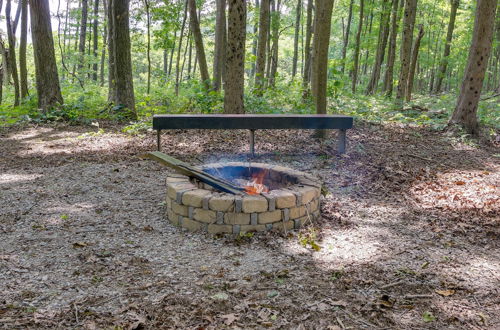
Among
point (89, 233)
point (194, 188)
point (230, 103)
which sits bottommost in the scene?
point (89, 233)

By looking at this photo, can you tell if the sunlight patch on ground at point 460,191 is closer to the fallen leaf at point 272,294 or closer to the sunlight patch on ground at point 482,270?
the sunlight patch on ground at point 482,270

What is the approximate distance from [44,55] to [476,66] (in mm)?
10582

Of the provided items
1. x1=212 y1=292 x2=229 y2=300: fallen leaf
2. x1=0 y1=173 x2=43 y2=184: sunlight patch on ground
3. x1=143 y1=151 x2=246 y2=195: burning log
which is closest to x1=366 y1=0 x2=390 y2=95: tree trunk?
x1=143 y1=151 x2=246 y2=195: burning log

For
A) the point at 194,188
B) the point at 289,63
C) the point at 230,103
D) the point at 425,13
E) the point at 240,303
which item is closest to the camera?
the point at 240,303

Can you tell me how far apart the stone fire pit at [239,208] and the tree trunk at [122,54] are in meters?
6.32

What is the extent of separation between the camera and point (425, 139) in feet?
28.6

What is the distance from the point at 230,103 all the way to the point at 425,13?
74.6 feet

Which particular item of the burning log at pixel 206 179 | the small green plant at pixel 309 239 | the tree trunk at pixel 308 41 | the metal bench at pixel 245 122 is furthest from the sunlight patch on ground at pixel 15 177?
the tree trunk at pixel 308 41

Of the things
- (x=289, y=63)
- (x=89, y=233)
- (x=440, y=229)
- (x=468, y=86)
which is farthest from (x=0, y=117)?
(x=289, y=63)

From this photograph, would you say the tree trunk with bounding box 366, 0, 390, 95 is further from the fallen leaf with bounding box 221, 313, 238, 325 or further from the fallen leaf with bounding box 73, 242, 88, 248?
the fallen leaf with bounding box 221, 313, 238, 325

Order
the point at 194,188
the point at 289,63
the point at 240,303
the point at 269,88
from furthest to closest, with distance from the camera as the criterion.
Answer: the point at 289,63, the point at 269,88, the point at 194,188, the point at 240,303

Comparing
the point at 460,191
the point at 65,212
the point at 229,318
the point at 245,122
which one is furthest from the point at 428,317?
the point at 245,122

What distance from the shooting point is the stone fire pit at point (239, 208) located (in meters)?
3.84

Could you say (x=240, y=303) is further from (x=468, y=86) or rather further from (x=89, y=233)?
(x=468, y=86)
